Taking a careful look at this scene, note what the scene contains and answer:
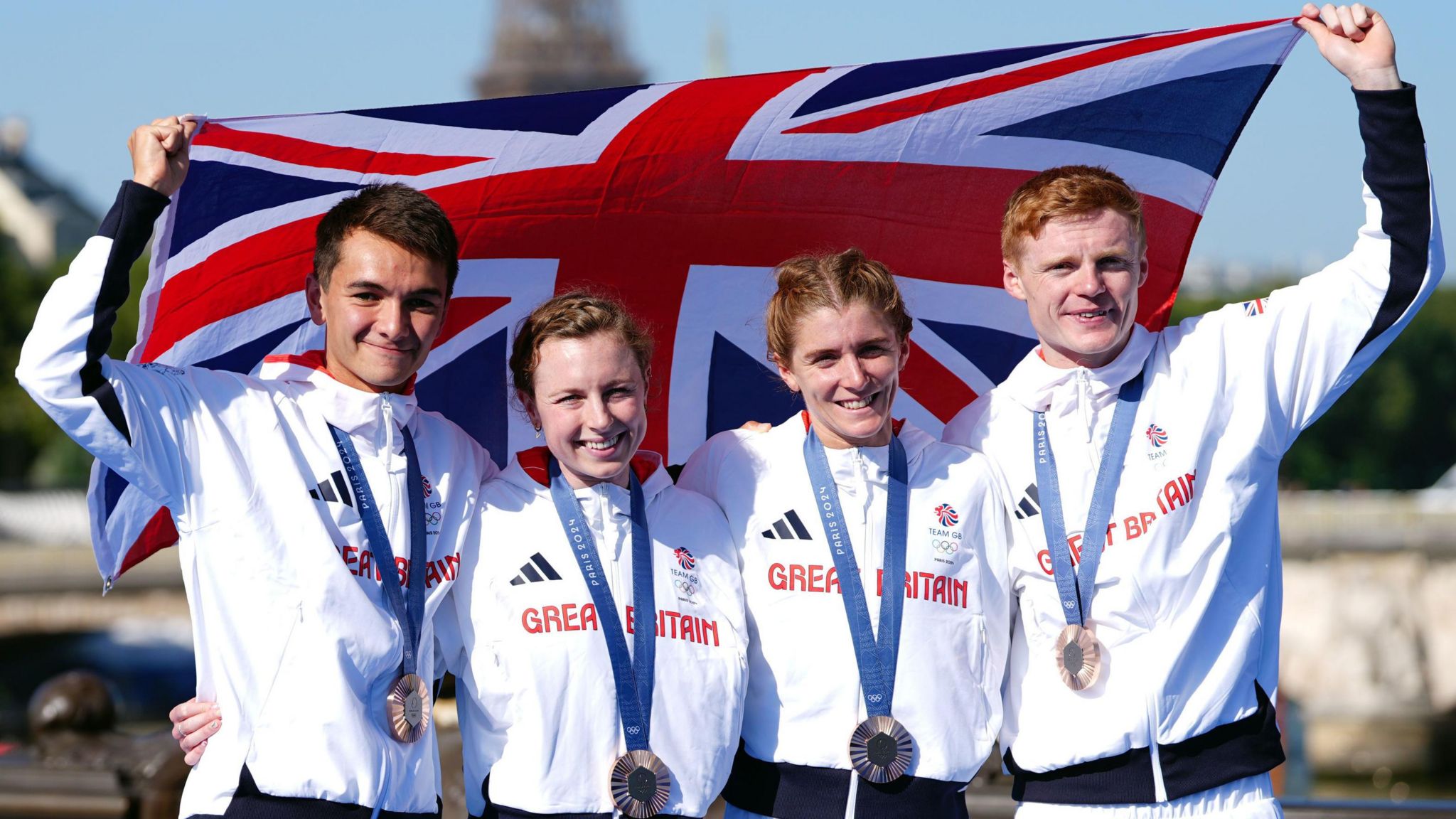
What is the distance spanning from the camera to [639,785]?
386 cm

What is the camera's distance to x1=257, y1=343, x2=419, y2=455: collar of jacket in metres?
4.07

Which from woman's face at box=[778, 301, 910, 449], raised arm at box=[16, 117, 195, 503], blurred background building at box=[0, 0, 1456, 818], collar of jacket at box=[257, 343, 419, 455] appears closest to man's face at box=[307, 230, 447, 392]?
collar of jacket at box=[257, 343, 419, 455]

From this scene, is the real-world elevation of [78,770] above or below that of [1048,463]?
below

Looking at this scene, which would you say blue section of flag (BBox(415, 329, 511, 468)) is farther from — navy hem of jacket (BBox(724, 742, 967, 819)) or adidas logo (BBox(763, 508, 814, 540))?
navy hem of jacket (BBox(724, 742, 967, 819))

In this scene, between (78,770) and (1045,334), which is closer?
(1045,334)

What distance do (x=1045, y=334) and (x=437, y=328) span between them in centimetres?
163

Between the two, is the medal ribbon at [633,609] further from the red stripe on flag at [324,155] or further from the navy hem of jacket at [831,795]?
the red stripe on flag at [324,155]

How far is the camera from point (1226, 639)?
4.07 m

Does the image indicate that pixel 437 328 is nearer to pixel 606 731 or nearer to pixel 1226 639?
pixel 606 731

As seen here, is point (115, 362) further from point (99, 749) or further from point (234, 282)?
point (99, 749)

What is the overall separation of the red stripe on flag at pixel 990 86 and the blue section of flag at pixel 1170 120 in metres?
0.16

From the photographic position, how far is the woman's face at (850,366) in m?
4.09

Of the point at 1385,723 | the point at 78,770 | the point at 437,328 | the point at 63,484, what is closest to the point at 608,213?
the point at 437,328

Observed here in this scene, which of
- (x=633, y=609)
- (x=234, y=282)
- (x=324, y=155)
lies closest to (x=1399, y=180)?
(x=633, y=609)
